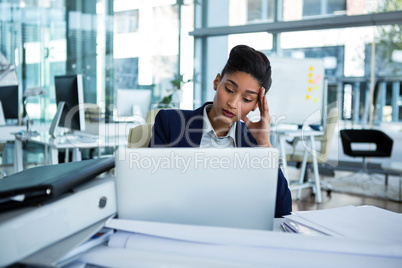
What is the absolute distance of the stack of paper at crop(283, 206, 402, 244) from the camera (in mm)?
668

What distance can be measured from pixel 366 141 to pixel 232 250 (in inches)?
238

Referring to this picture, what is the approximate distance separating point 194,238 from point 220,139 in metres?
0.84

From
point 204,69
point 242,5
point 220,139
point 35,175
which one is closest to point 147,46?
point 204,69

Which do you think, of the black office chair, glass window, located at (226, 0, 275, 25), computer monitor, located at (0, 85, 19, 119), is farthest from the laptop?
glass window, located at (226, 0, 275, 25)

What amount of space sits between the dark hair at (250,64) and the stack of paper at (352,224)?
2.07ft

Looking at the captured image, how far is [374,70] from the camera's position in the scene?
22.1 ft

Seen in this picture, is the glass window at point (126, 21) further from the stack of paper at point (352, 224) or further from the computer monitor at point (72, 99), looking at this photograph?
the stack of paper at point (352, 224)

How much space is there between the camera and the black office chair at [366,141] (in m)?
5.52

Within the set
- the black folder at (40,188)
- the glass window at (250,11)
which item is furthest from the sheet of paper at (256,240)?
the glass window at (250,11)

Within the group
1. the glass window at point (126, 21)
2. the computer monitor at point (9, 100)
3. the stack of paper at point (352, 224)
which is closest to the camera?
the stack of paper at point (352, 224)

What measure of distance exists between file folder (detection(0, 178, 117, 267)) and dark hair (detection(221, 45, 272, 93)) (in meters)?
0.78

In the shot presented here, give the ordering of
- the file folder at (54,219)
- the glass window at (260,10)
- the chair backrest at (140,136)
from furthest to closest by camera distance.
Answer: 1. the glass window at (260,10)
2. the chair backrest at (140,136)
3. the file folder at (54,219)

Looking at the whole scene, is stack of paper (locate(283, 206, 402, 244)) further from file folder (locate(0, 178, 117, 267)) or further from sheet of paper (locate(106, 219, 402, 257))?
Result: file folder (locate(0, 178, 117, 267))

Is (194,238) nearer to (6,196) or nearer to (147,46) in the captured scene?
(6,196)
